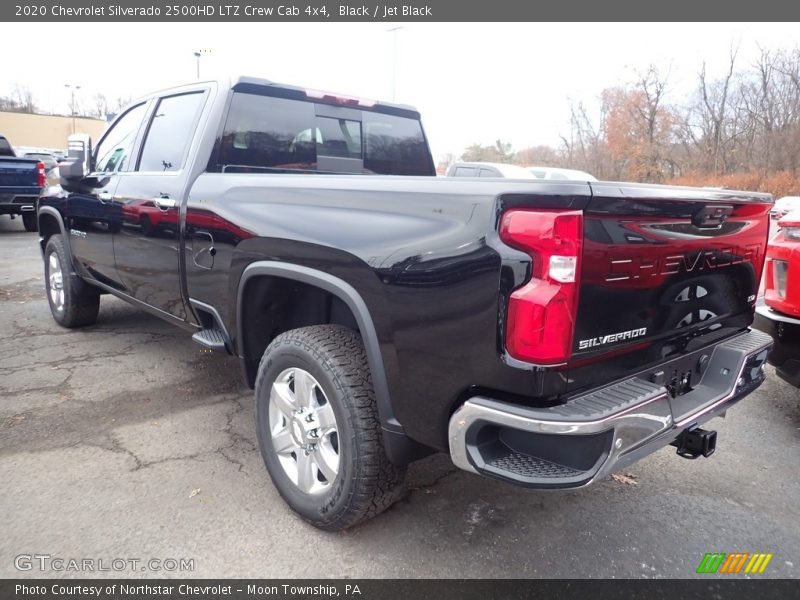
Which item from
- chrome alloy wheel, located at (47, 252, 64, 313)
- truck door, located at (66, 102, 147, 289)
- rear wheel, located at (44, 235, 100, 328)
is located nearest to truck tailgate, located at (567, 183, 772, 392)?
truck door, located at (66, 102, 147, 289)

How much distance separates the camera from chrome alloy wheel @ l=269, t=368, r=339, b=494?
2512mm

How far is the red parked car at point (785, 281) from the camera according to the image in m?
3.29

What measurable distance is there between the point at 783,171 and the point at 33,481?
30.7 meters

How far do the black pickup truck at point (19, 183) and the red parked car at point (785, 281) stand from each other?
1260cm

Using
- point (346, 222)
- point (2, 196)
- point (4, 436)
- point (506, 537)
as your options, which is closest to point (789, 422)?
point (506, 537)

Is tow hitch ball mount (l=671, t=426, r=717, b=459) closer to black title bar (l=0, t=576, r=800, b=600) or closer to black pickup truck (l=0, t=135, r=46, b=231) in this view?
black title bar (l=0, t=576, r=800, b=600)

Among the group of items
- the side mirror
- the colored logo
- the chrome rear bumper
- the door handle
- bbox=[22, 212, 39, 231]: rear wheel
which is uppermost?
the side mirror

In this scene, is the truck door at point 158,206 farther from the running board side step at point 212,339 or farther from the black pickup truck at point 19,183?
the black pickup truck at point 19,183

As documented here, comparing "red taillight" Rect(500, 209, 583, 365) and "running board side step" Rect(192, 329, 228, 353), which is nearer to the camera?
"red taillight" Rect(500, 209, 583, 365)

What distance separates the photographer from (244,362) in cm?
304

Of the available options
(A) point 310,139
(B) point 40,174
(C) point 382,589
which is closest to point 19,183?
(B) point 40,174

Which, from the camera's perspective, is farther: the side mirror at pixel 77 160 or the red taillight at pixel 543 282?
the side mirror at pixel 77 160

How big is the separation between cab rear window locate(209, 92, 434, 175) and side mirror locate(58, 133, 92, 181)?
1.79 metres

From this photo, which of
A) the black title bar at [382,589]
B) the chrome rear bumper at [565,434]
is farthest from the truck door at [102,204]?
the chrome rear bumper at [565,434]
